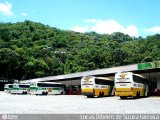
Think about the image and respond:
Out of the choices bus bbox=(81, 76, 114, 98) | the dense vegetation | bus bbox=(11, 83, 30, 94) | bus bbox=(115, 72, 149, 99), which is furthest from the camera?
the dense vegetation

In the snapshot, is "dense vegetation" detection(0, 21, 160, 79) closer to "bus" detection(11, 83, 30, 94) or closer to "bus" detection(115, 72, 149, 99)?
"bus" detection(11, 83, 30, 94)

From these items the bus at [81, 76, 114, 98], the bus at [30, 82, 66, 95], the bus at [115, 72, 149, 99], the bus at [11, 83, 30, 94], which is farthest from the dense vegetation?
the bus at [115, 72, 149, 99]

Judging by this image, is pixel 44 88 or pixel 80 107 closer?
pixel 80 107

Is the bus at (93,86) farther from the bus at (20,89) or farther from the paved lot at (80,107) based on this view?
the bus at (20,89)

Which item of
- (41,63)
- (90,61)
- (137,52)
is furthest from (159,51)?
(41,63)

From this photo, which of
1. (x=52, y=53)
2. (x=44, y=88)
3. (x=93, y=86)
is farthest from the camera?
(x=52, y=53)

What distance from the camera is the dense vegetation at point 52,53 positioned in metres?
90.8

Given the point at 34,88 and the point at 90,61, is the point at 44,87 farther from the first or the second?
the point at 90,61

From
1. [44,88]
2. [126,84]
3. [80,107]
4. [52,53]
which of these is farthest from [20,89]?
[52,53]

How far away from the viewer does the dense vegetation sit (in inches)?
3573

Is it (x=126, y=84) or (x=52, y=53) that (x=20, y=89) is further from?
(x=52, y=53)

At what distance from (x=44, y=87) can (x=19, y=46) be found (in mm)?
56309

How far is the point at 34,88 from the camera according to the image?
51.8 meters

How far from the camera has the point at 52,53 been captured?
107000 millimetres
